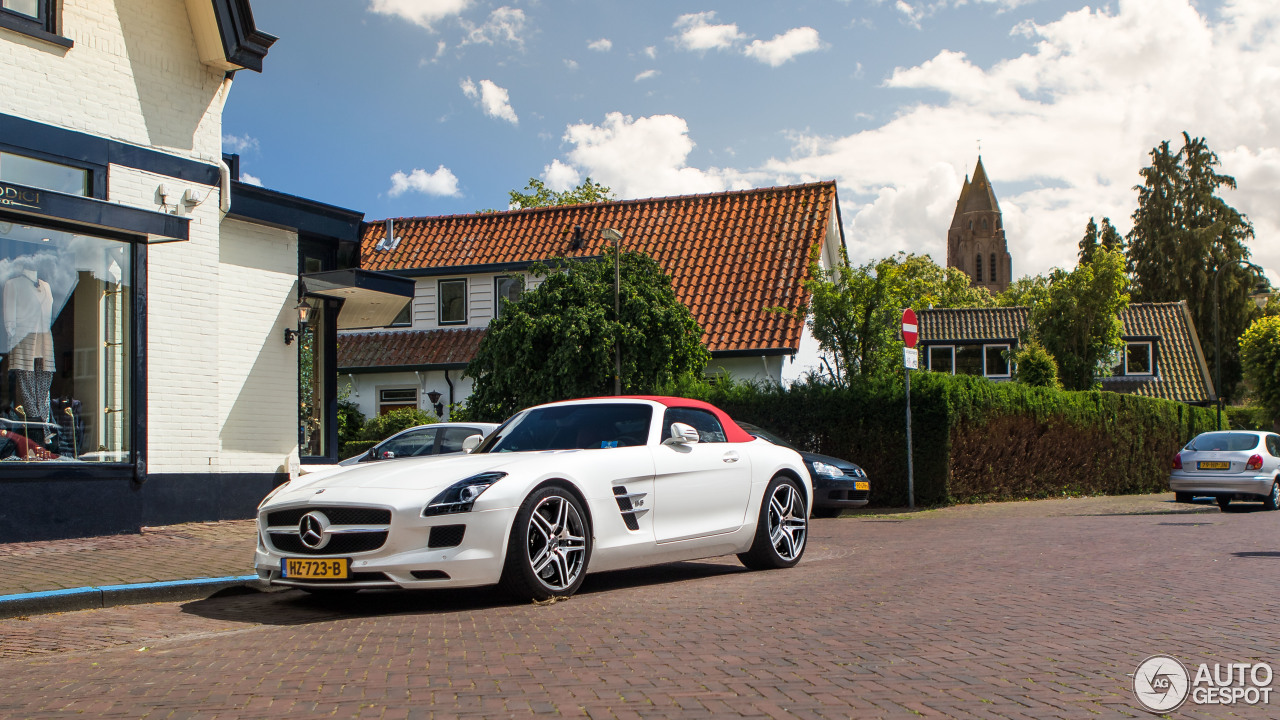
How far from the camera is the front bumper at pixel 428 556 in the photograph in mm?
6844

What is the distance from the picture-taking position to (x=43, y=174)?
1136cm

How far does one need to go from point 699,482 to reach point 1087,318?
Answer: 2552cm

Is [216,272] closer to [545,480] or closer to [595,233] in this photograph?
[545,480]

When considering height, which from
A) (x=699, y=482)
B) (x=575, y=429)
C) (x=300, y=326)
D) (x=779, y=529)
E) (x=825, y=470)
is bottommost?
(x=779, y=529)

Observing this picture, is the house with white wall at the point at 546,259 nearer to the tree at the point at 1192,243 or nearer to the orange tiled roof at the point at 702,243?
the orange tiled roof at the point at 702,243

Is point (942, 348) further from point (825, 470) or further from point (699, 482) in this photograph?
point (699, 482)

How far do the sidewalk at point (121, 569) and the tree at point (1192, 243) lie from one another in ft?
206

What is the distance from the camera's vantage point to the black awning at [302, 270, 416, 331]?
50.4 feet

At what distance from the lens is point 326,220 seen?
15.9m

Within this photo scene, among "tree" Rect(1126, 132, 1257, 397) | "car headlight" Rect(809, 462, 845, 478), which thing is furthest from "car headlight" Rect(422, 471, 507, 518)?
"tree" Rect(1126, 132, 1257, 397)

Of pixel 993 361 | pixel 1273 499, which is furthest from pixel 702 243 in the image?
pixel 993 361

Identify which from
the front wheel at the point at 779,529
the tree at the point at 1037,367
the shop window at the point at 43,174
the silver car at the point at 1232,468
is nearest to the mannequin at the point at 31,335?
the shop window at the point at 43,174

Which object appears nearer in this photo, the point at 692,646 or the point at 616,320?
the point at 692,646

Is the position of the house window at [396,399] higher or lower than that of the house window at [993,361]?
lower
